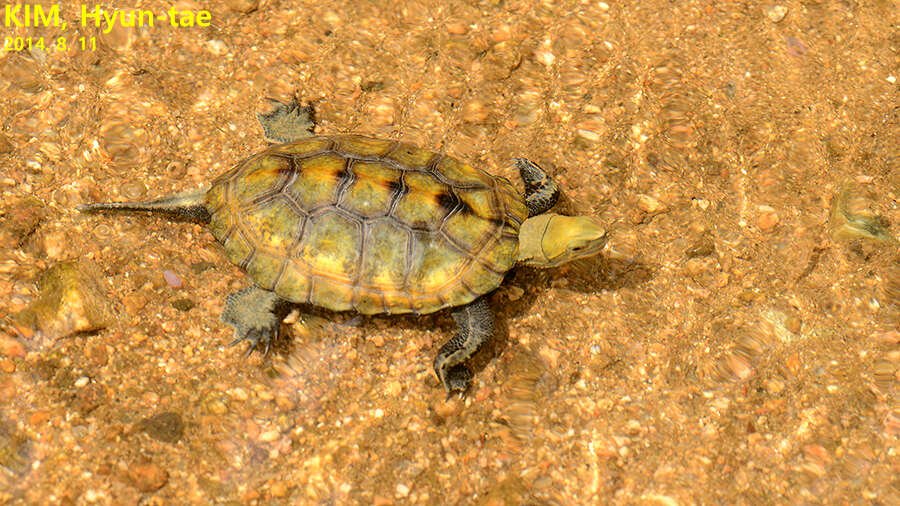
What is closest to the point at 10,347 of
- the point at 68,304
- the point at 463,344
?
the point at 68,304

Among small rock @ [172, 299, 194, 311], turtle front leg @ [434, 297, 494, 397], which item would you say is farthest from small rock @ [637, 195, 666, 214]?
small rock @ [172, 299, 194, 311]

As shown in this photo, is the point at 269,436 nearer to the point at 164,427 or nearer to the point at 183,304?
the point at 164,427

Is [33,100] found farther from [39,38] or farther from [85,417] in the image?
[85,417]

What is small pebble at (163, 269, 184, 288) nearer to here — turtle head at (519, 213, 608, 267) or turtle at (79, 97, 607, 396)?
turtle at (79, 97, 607, 396)

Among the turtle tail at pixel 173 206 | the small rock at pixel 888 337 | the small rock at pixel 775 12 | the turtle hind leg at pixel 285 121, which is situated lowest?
the small rock at pixel 888 337

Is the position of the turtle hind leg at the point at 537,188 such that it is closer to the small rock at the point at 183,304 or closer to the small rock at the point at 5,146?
the small rock at the point at 183,304

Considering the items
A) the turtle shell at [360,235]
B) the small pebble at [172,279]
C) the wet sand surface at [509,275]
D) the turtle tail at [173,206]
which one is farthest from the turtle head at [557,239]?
the small pebble at [172,279]
